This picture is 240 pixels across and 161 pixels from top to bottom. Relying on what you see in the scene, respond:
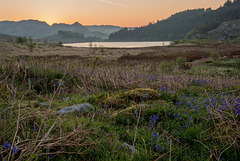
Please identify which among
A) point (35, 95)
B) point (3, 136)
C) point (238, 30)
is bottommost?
point (35, 95)

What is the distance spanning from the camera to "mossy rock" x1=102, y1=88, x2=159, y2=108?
15.8ft

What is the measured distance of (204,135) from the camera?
3.03 meters

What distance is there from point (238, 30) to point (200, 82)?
194m

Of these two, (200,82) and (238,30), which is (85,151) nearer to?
(200,82)

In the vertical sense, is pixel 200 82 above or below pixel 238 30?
below

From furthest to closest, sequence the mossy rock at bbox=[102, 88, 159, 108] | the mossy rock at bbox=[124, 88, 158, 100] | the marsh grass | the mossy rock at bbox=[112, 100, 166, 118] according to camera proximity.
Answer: the mossy rock at bbox=[124, 88, 158, 100]
the mossy rock at bbox=[102, 88, 159, 108]
the mossy rock at bbox=[112, 100, 166, 118]
the marsh grass

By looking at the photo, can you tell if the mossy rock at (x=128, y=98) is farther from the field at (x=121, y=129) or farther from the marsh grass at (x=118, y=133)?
the marsh grass at (x=118, y=133)

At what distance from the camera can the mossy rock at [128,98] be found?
4809mm

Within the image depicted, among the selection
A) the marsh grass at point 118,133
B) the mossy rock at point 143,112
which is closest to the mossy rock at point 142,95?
the marsh grass at point 118,133

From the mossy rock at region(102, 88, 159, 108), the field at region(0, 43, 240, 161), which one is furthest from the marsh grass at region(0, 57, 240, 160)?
the mossy rock at region(102, 88, 159, 108)

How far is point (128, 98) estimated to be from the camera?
16.7 ft

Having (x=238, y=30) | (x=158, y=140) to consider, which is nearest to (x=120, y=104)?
(x=158, y=140)

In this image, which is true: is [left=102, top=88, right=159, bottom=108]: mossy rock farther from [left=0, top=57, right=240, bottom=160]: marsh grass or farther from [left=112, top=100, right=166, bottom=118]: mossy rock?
[left=112, top=100, right=166, bottom=118]: mossy rock

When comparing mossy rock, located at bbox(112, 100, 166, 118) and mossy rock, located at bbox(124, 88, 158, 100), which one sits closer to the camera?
mossy rock, located at bbox(112, 100, 166, 118)
